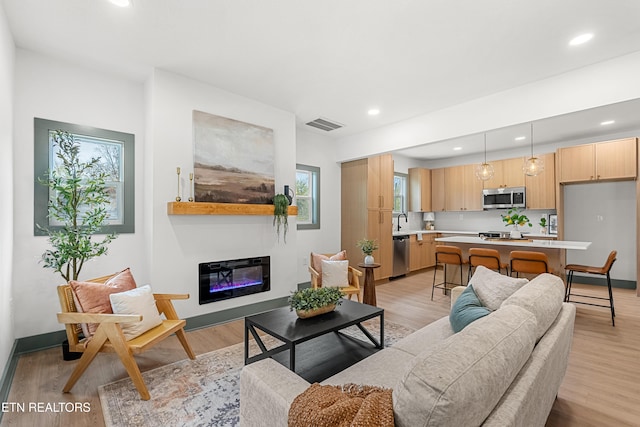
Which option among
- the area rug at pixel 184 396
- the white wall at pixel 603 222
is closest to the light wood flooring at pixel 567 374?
the area rug at pixel 184 396

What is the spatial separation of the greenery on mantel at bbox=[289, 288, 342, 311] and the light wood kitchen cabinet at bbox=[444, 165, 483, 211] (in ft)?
18.6

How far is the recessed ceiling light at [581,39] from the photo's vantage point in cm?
260

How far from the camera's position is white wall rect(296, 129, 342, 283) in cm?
533

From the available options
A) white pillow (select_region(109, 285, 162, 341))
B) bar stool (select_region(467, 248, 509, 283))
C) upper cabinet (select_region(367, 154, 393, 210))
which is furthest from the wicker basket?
upper cabinet (select_region(367, 154, 393, 210))

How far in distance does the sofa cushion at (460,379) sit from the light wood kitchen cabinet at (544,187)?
6.01 metres

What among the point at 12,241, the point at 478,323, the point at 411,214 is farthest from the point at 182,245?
the point at 411,214

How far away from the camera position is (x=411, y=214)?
7879 mm

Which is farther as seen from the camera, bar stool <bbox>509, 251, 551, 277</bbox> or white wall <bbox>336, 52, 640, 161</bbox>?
bar stool <bbox>509, 251, 551, 277</bbox>

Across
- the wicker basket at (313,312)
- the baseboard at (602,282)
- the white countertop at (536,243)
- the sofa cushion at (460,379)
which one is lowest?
the baseboard at (602,282)

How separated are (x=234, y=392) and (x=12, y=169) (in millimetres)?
2821

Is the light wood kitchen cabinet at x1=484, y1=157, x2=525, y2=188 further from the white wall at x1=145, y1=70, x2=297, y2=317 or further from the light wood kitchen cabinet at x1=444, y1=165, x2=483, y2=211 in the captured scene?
the white wall at x1=145, y1=70, x2=297, y2=317

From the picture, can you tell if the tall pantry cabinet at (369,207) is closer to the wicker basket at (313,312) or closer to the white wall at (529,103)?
the white wall at (529,103)

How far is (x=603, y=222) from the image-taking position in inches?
219

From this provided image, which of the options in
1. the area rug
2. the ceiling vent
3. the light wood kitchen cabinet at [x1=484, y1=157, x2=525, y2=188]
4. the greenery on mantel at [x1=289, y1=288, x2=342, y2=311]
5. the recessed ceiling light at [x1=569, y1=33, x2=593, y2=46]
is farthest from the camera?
the light wood kitchen cabinet at [x1=484, y1=157, x2=525, y2=188]
